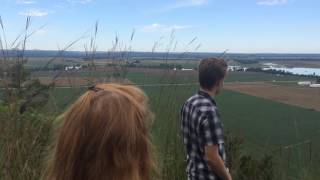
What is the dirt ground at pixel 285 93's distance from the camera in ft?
103

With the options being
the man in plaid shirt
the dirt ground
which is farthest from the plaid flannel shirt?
the dirt ground

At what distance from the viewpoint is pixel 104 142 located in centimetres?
152

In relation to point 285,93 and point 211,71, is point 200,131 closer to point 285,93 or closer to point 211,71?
point 211,71

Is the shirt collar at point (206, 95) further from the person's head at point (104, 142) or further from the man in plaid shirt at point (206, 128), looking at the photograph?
the person's head at point (104, 142)

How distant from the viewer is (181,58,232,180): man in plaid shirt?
3.67 metres

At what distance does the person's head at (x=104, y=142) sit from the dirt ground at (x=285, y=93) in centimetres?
2868

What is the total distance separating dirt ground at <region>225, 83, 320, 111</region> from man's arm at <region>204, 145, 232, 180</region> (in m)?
26.5

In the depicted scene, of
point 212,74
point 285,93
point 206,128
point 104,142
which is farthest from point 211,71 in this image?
point 285,93

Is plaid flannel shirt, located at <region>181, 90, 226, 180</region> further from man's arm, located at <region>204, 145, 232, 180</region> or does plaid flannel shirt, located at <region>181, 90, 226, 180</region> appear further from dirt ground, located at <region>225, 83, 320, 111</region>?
dirt ground, located at <region>225, 83, 320, 111</region>

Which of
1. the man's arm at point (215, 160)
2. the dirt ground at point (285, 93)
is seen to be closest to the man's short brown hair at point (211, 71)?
the man's arm at point (215, 160)

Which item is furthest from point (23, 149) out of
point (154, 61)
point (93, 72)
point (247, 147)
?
point (247, 147)

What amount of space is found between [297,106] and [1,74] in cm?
2843

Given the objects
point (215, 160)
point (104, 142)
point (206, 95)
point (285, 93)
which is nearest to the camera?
point (104, 142)

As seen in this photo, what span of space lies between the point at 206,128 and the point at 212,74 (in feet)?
1.37
